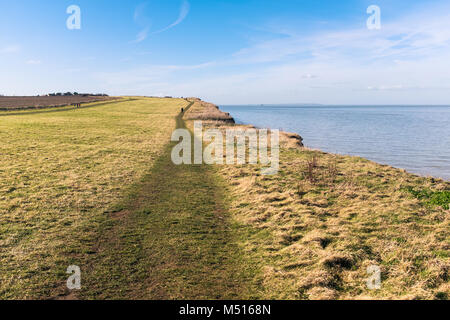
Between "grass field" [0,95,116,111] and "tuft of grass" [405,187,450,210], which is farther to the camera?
"grass field" [0,95,116,111]

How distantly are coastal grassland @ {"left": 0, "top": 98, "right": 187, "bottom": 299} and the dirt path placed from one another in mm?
916

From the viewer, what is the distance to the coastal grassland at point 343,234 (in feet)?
24.5

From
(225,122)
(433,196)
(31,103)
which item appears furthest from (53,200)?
(31,103)

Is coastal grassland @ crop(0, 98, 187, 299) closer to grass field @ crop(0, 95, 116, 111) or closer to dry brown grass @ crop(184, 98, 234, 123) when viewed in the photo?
dry brown grass @ crop(184, 98, 234, 123)

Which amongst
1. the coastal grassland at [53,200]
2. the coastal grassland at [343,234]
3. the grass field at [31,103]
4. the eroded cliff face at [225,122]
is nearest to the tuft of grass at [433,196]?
the coastal grassland at [343,234]

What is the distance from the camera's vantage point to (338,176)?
56.5ft

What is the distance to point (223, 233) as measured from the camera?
36.1ft

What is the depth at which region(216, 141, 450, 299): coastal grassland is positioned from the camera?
746cm

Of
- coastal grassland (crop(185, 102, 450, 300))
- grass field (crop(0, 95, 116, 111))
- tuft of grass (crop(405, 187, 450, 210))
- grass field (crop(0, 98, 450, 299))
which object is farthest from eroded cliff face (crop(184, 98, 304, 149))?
grass field (crop(0, 95, 116, 111))

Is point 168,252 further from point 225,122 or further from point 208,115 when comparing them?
point 208,115

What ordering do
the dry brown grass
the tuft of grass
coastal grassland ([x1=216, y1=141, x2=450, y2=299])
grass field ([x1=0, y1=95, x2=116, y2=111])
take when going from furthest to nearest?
grass field ([x1=0, y1=95, x2=116, y2=111]) < the dry brown grass < the tuft of grass < coastal grassland ([x1=216, y1=141, x2=450, y2=299])
